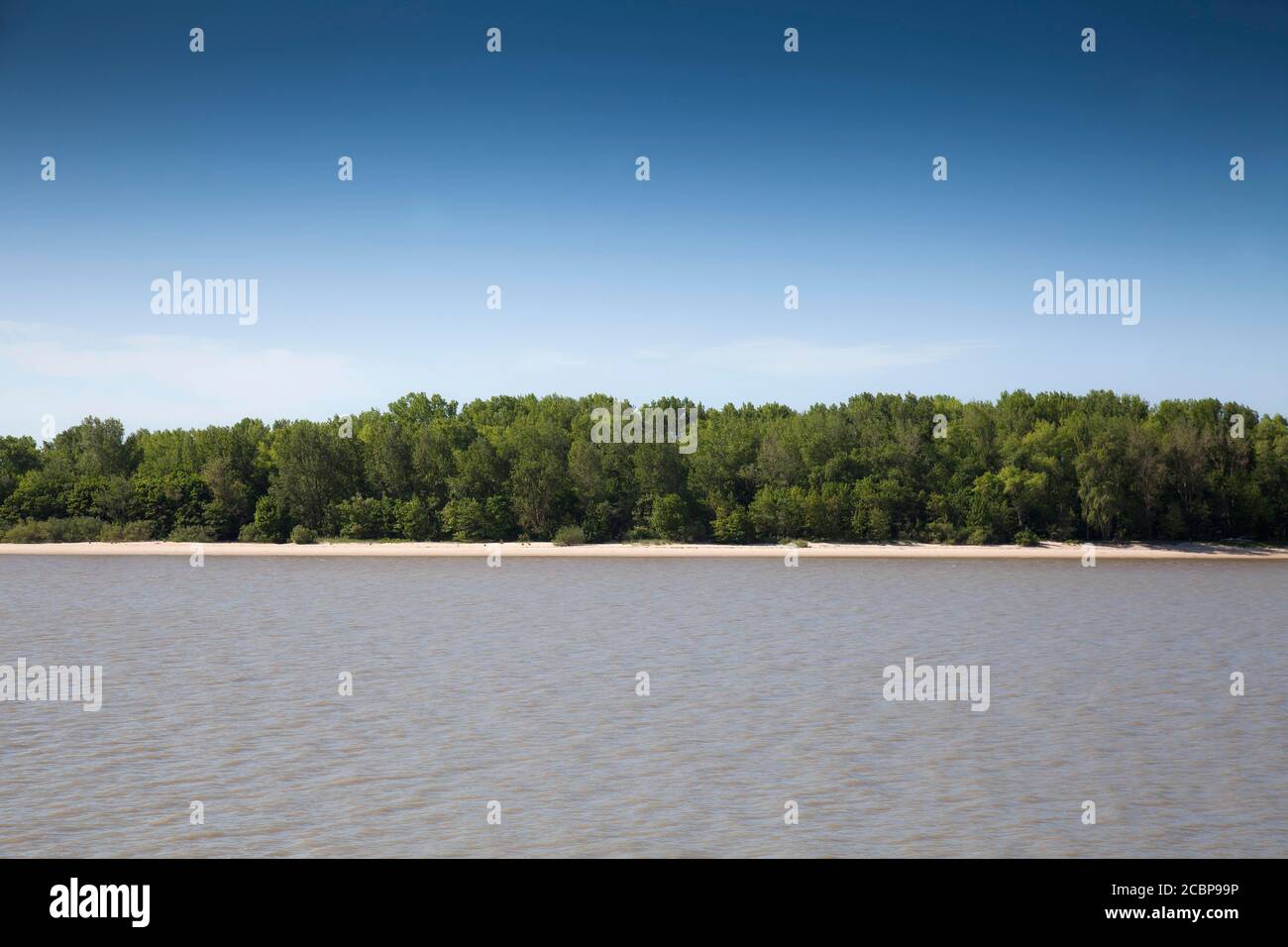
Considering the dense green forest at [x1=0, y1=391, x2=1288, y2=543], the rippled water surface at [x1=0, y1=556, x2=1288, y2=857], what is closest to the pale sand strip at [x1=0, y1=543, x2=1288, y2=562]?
the dense green forest at [x1=0, y1=391, x2=1288, y2=543]

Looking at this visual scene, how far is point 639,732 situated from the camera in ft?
59.7

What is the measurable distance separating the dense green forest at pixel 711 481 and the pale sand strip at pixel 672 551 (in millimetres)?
1502

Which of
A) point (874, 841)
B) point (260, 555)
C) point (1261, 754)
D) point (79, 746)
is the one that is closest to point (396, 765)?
point (79, 746)

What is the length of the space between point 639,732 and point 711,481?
5108 centimetres

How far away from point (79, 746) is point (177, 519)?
5763 centimetres
